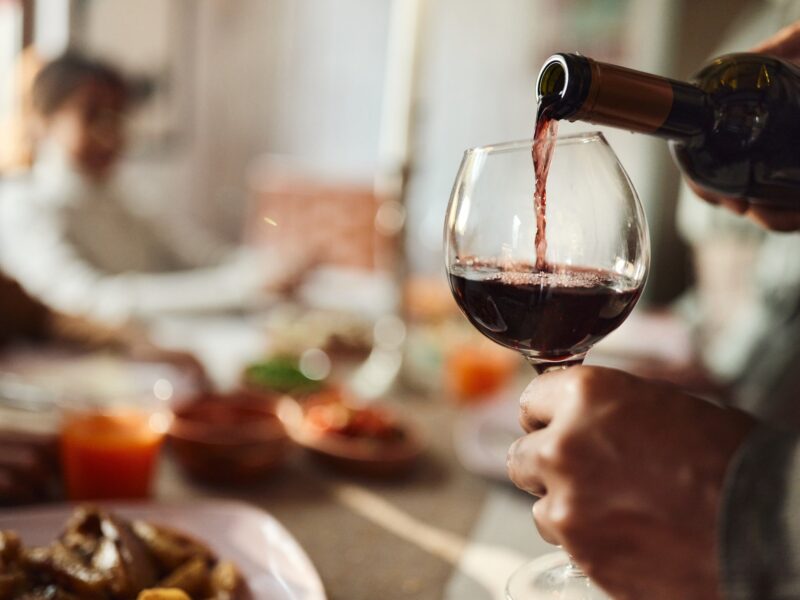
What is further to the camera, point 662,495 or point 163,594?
point 163,594

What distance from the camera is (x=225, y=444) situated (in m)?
1.00

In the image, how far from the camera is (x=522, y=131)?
5.07 m

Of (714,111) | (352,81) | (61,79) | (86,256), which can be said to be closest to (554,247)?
(714,111)

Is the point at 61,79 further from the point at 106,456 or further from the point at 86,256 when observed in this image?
the point at 106,456

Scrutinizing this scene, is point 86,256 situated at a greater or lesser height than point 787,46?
lesser

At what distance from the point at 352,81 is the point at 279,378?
4.31 metres

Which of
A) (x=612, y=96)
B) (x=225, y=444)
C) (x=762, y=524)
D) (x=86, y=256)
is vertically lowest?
(x=86, y=256)

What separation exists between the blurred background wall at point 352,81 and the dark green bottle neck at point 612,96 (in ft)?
13.4

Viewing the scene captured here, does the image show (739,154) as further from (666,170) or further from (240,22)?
(240,22)

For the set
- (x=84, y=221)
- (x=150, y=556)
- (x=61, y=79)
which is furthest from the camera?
(x=84, y=221)

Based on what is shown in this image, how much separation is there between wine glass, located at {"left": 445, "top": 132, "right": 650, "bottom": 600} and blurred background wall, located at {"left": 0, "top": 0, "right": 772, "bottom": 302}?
13.2ft

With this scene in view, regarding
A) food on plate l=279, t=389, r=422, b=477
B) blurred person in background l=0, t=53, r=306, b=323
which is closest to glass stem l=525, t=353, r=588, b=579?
food on plate l=279, t=389, r=422, b=477

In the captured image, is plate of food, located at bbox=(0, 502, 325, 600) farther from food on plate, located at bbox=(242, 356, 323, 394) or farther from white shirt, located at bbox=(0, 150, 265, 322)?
white shirt, located at bbox=(0, 150, 265, 322)

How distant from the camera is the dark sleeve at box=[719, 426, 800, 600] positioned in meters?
0.43
